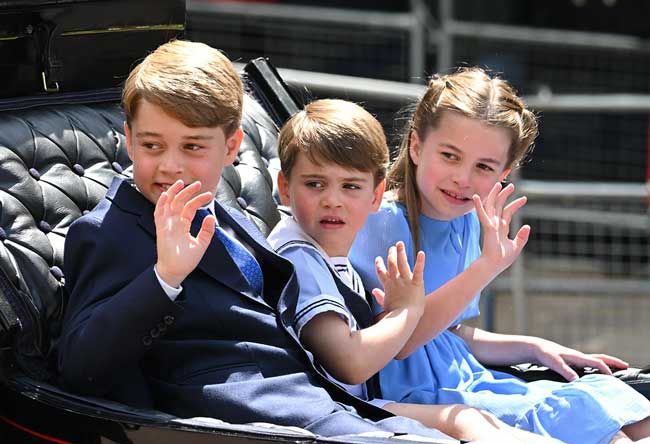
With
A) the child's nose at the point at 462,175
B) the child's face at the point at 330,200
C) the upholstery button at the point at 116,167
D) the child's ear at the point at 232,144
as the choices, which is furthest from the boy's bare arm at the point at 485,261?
the upholstery button at the point at 116,167

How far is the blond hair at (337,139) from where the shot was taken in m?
2.60

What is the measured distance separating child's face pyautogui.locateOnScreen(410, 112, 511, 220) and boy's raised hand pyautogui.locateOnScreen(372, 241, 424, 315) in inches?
11.4

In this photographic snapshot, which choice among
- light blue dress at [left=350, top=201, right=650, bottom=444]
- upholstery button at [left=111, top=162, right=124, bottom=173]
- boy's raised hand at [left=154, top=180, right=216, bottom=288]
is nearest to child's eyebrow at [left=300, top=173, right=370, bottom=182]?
light blue dress at [left=350, top=201, right=650, bottom=444]

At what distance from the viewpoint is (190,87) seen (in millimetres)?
2391

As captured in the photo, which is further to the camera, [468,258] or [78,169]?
[468,258]

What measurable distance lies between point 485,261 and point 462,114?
372 millimetres

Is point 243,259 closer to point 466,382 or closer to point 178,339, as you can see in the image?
point 178,339

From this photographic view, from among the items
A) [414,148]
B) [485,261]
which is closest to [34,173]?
[414,148]

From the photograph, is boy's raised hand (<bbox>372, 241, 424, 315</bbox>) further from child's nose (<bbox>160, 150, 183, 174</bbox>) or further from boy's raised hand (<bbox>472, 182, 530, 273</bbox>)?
child's nose (<bbox>160, 150, 183, 174</bbox>)

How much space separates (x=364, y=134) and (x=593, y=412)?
754 millimetres

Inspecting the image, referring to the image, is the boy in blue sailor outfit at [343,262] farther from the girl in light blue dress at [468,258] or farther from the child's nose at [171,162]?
the child's nose at [171,162]

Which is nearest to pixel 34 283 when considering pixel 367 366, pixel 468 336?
pixel 367 366

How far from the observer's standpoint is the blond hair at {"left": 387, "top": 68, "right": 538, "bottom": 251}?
2818 millimetres

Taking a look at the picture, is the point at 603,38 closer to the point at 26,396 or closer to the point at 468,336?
the point at 468,336
